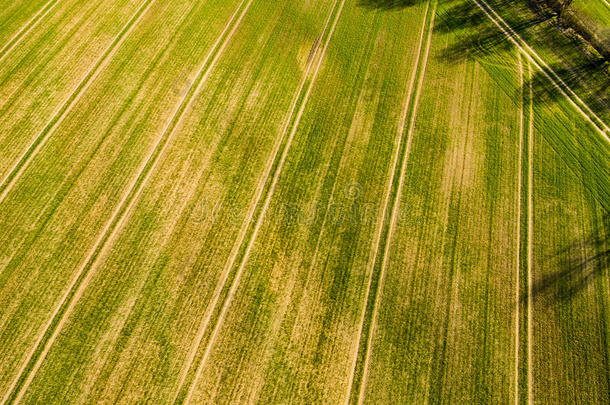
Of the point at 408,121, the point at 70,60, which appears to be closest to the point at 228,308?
the point at 408,121

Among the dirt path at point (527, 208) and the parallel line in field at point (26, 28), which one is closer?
the dirt path at point (527, 208)

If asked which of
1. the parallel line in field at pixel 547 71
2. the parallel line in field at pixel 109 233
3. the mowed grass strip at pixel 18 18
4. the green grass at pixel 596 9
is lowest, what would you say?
the parallel line in field at pixel 109 233

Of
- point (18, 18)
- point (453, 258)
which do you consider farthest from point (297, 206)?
point (18, 18)

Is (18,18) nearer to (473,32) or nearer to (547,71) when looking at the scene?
(473,32)

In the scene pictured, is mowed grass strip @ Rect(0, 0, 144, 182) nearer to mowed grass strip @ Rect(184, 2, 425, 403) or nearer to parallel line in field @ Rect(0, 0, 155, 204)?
parallel line in field @ Rect(0, 0, 155, 204)

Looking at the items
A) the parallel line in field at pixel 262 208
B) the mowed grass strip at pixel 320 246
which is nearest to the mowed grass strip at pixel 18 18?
the parallel line in field at pixel 262 208

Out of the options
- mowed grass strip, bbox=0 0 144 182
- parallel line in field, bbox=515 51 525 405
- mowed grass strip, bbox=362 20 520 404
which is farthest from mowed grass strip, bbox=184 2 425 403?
mowed grass strip, bbox=0 0 144 182

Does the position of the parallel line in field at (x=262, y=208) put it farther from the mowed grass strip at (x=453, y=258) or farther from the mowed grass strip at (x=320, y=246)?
the mowed grass strip at (x=453, y=258)
